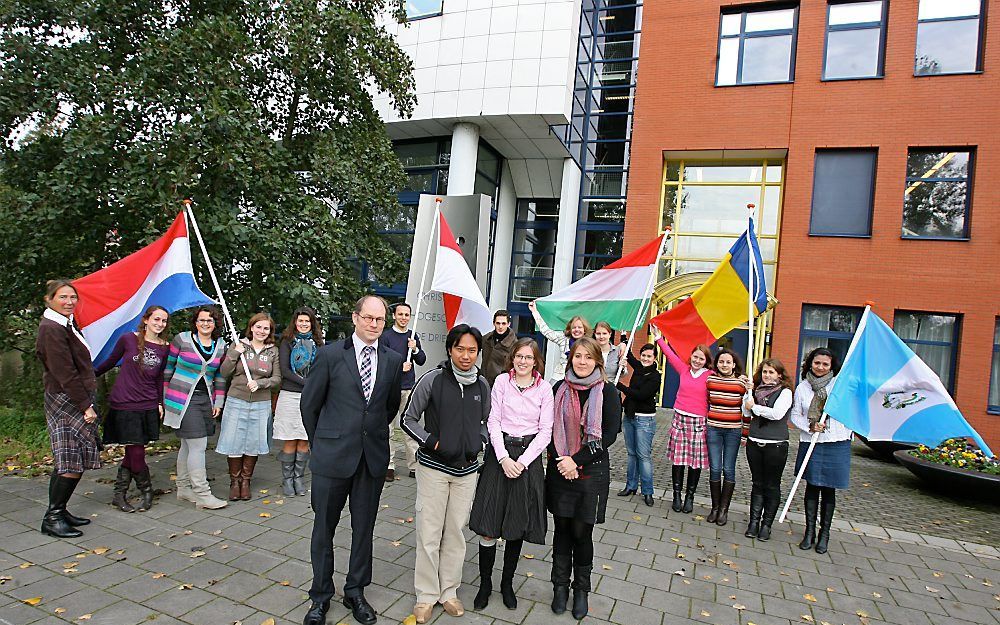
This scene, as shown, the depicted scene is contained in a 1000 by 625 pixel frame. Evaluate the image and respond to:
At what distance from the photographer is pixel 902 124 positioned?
1288 cm

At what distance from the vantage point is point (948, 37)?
12.8 metres

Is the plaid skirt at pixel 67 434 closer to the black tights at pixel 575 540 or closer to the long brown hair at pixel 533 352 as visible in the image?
the long brown hair at pixel 533 352

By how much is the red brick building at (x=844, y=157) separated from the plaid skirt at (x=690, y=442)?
336 inches

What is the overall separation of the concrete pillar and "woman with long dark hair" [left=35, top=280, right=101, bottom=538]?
41.1 feet

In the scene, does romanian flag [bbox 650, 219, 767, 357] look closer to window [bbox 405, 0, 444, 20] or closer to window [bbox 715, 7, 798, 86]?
window [bbox 715, 7, 798, 86]

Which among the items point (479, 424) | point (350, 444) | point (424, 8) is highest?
point (424, 8)

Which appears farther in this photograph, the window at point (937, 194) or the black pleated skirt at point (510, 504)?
the window at point (937, 194)

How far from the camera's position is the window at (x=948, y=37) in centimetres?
1270

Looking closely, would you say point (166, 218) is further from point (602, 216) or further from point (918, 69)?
point (918, 69)

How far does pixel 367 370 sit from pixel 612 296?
3.71 metres

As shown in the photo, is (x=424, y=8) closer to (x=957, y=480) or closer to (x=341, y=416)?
(x=341, y=416)

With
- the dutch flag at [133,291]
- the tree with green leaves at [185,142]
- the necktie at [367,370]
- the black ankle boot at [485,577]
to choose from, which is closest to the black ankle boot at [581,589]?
the black ankle boot at [485,577]

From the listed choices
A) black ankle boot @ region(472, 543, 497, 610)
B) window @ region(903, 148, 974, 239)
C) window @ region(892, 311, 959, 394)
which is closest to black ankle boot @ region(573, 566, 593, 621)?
black ankle boot @ region(472, 543, 497, 610)

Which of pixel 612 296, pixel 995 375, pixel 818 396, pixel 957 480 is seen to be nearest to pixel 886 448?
pixel 957 480
